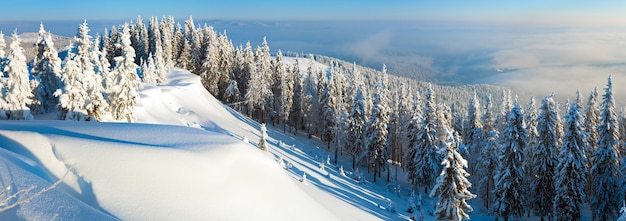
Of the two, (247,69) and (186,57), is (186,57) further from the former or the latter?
(247,69)

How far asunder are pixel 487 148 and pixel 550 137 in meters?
6.30

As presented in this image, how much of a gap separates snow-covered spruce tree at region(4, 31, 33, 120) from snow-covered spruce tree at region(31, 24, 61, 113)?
348 cm

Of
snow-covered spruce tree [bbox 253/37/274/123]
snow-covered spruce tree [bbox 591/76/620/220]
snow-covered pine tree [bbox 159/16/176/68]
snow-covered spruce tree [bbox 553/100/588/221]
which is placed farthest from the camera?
snow-covered pine tree [bbox 159/16/176/68]

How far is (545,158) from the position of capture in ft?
126

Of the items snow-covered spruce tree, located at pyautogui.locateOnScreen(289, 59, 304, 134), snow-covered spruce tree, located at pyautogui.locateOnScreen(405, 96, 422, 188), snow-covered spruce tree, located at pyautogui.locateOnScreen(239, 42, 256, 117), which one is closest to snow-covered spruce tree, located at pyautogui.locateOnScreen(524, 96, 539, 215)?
snow-covered spruce tree, located at pyautogui.locateOnScreen(405, 96, 422, 188)

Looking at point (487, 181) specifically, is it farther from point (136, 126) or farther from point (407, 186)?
point (136, 126)

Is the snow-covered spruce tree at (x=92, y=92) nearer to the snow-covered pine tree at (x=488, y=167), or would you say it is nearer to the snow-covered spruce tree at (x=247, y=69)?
the snow-covered pine tree at (x=488, y=167)

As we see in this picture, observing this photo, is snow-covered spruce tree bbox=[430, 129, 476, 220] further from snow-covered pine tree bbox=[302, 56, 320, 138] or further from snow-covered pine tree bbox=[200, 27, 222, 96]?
snow-covered pine tree bbox=[200, 27, 222, 96]

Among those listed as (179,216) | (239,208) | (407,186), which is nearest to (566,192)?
(407,186)

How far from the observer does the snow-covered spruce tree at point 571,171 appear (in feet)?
116

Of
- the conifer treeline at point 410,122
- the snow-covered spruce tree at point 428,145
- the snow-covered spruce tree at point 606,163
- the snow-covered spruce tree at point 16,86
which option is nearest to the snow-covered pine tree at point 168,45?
the conifer treeline at point 410,122

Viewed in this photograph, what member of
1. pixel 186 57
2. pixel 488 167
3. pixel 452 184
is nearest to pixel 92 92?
pixel 452 184

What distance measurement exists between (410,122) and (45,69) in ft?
127

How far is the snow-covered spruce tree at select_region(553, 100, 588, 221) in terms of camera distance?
35.3 metres
